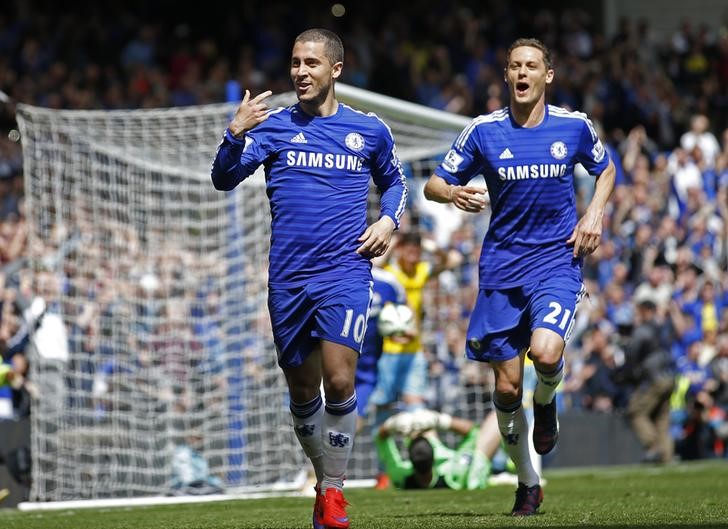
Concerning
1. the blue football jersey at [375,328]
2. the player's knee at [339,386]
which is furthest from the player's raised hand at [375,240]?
the blue football jersey at [375,328]

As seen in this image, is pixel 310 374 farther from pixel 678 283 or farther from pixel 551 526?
pixel 678 283

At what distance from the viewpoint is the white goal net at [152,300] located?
1270 cm

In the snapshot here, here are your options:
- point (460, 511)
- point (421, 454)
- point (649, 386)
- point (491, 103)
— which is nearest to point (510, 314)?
point (460, 511)

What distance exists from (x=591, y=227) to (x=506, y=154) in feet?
2.33

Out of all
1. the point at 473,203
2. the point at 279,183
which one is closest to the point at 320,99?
the point at 279,183

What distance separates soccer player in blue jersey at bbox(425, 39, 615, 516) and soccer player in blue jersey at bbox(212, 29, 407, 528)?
0.99m

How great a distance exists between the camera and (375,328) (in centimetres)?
1244

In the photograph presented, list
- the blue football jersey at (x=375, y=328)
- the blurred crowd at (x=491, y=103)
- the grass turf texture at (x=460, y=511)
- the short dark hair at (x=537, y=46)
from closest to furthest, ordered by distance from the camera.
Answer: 1. the grass turf texture at (x=460, y=511)
2. the short dark hair at (x=537, y=46)
3. the blue football jersey at (x=375, y=328)
4. the blurred crowd at (x=491, y=103)

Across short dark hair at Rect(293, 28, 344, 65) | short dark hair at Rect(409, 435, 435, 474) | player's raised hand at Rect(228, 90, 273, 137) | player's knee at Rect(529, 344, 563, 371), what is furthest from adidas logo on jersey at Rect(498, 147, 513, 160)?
short dark hair at Rect(409, 435, 435, 474)

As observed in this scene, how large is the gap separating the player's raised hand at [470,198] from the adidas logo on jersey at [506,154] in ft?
1.26

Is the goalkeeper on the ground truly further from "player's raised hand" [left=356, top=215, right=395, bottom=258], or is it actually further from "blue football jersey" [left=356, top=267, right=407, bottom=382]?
"player's raised hand" [left=356, top=215, right=395, bottom=258]

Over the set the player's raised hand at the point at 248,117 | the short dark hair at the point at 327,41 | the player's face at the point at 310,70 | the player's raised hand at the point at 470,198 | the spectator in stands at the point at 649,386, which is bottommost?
the spectator in stands at the point at 649,386

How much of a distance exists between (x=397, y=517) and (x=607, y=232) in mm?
12483

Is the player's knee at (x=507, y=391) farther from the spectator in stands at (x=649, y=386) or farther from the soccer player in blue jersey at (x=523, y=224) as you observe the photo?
the spectator in stands at (x=649, y=386)
